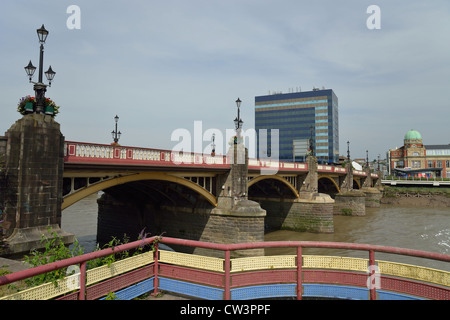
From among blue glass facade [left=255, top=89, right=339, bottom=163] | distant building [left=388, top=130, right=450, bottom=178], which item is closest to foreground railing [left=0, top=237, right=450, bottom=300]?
blue glass facade [left=255, top=89, right=339, bottom=163]

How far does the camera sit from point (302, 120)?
95812mm

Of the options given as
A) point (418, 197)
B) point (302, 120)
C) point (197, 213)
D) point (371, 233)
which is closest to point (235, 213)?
point (197, 213)

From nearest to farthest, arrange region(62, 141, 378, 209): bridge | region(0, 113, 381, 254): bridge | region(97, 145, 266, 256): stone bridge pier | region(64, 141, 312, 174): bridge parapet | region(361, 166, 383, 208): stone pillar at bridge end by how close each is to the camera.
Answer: region(0, 113, 381, 254): bridge → region(64, 141, 312, 174): bridge parapet → region(62, 141, 378, 209): bridge → region(97, 145, 266, 256): stone bridge pier → region(361, 166, 383, 208): stone pillar at bridge end

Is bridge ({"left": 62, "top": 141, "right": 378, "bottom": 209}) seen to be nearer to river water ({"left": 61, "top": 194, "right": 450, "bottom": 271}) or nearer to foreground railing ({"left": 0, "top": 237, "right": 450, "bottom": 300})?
river water ({"left": 61, "top": 194, "right": 450, "bottom": 271})

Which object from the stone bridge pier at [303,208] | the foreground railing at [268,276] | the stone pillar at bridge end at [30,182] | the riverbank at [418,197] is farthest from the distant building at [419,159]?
the foreground railing at [268,276]

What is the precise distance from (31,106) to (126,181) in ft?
18.9

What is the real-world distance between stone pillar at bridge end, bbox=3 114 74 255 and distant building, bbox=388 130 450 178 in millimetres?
91794

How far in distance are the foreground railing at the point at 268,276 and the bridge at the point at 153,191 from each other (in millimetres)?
6548

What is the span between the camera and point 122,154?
13828 millimetres

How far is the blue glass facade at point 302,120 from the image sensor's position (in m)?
93.7

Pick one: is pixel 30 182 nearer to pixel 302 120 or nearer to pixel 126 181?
pixel 126 181

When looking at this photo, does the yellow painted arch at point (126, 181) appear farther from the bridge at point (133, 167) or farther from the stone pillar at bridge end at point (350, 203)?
the stone pillar at bridge end at point (350, 203)

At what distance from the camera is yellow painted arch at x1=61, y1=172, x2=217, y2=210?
12.1 m
